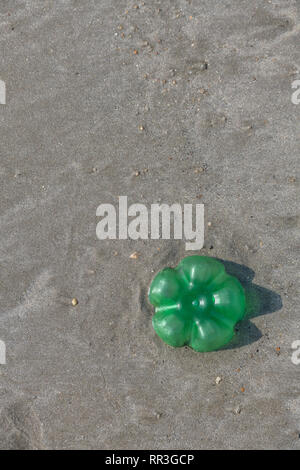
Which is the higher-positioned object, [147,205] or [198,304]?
[147,205]

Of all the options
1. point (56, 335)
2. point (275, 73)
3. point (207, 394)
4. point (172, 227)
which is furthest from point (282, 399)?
point (275, 73)

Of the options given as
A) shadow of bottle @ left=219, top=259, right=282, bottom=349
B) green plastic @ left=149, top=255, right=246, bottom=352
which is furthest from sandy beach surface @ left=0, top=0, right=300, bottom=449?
green plastic @ left=149, top=255, right=246, bottom=352

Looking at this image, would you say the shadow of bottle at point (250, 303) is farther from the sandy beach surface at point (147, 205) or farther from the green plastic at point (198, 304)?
the green plastic at point (198, 304)

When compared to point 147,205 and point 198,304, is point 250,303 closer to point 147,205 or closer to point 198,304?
point 198,304

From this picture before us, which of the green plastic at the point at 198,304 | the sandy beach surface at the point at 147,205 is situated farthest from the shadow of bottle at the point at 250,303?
the green plastic at the point at 198,304

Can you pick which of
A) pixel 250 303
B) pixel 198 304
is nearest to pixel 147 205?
pixel 198 304
